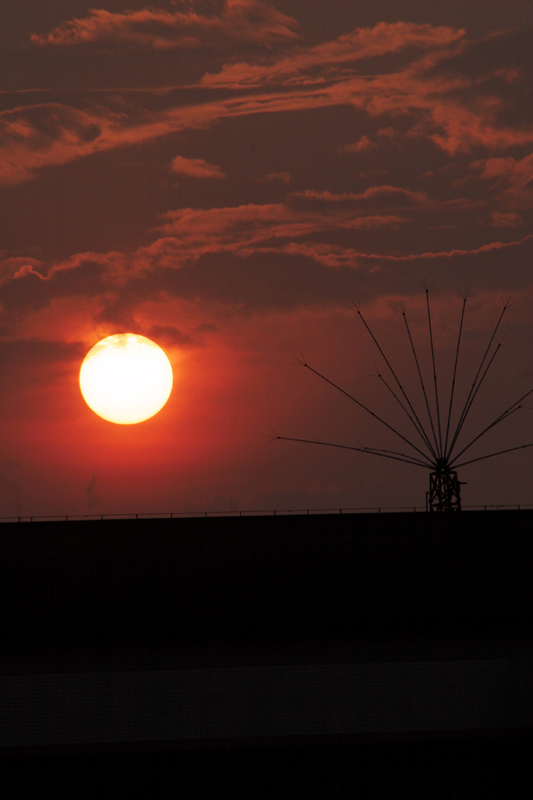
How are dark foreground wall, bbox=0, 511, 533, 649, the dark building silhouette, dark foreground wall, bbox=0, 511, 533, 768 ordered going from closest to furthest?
the dark building silhouette → dark foreground wall, bbox=0, 511, 533, 768 → dark foreground wall, bbox=0, 511, 533, 649

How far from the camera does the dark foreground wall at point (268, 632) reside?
115ft

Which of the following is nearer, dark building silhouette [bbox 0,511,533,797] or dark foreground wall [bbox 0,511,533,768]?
dark building silhouette [bbox 0,511,533,797]

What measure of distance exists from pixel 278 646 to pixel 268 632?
5.16 feet

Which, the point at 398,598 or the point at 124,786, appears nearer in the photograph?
the point at 124,786

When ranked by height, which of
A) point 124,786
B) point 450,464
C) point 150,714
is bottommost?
point 124,786

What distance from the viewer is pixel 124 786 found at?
33719 mm

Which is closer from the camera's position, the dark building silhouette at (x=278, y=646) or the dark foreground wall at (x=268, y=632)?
the dark building silhouette at (x=278, y=646)

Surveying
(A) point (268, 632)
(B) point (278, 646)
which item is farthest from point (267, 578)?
(B) point (278, 646)

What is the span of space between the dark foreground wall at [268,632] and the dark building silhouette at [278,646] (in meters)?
0.06

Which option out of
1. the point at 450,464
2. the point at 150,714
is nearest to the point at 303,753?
the point at 150,714

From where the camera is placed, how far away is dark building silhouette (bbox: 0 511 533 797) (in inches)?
1372

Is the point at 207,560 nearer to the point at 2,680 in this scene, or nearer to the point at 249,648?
the point at 249,648

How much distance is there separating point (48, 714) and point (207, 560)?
9.35m

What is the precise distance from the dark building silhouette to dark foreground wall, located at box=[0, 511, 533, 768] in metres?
0.06
